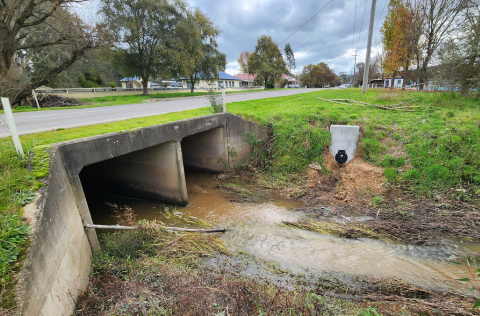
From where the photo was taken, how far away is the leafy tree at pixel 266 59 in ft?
147

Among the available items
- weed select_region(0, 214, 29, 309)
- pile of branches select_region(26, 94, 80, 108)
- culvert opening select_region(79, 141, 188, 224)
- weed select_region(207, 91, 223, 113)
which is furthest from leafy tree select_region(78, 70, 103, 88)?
weed select_region(0, 214, 29, 309)

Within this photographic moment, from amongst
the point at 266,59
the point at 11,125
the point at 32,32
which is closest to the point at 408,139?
the point at 11,125

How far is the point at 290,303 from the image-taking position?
3.73 metres

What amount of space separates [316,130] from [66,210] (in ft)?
30.2

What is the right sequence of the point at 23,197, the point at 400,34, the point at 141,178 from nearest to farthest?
the point at 23,197 → the point at 141,178 → the point at 400,34

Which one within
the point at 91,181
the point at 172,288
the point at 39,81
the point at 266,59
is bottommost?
the point at 91,181

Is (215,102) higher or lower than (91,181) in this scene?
higher

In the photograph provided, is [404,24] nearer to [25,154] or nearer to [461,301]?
[461,301]

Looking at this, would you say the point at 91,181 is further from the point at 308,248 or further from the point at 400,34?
the point at 400,34

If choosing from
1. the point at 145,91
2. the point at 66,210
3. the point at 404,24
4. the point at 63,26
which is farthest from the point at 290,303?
the point at 145,91

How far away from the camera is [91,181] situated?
10633mm

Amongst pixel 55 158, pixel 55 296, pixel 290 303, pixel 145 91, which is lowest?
pixel 290 303

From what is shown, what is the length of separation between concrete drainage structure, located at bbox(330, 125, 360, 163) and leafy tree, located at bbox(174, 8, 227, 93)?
1962 cm

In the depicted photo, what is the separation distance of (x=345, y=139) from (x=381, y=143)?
1.38m
